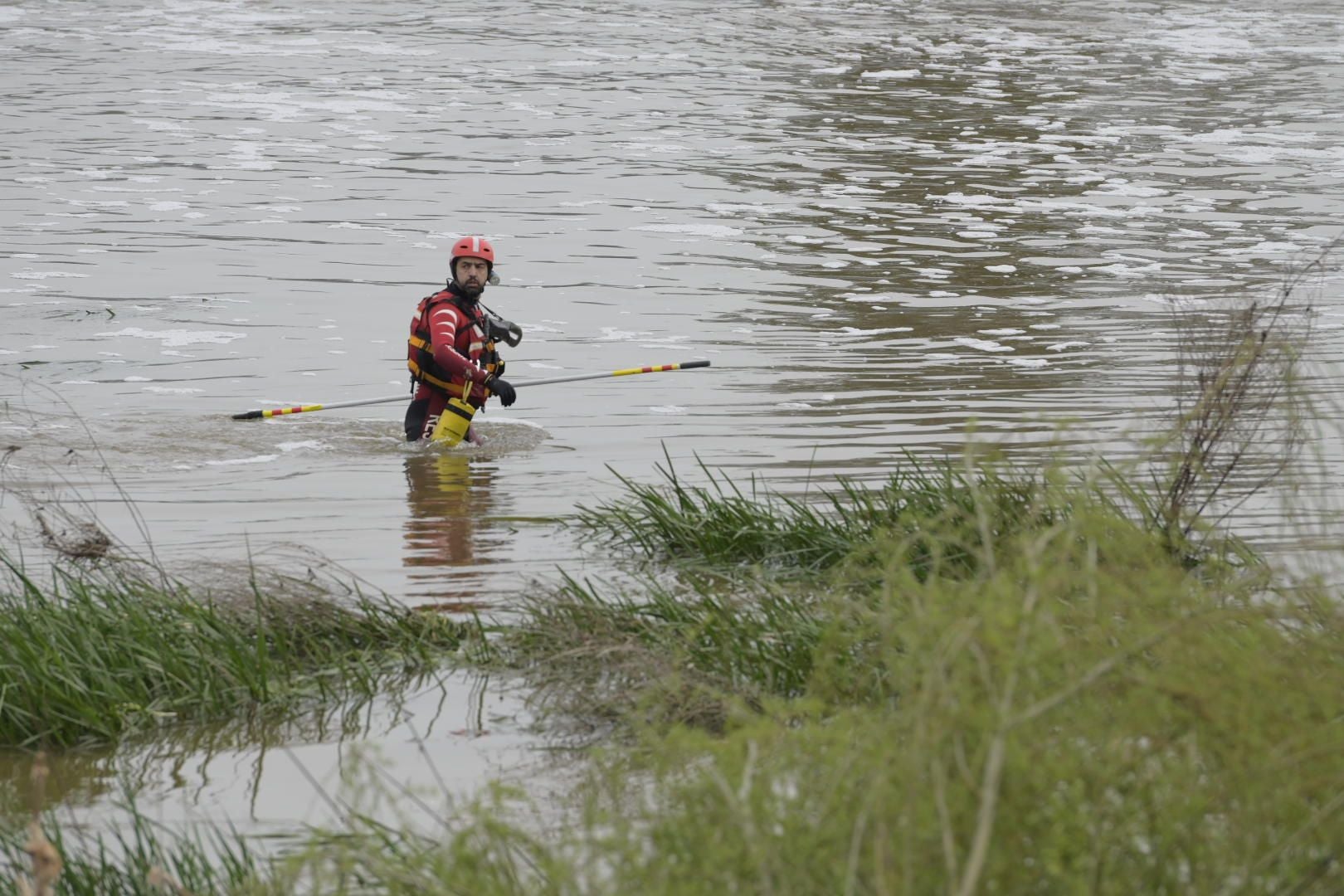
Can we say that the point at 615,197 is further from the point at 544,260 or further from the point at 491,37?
the point at 491,37

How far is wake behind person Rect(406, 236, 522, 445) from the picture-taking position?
422 inches

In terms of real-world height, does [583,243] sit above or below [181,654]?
below

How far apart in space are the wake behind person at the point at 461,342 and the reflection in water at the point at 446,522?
16.9 inches

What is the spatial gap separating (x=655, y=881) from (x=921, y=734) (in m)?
0.54

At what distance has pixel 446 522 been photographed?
28.7ft

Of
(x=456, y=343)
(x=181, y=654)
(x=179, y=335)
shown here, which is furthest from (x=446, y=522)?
(x=179, y=335)

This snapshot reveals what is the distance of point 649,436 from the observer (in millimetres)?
11070

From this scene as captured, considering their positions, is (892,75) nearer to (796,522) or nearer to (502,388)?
(502,388)

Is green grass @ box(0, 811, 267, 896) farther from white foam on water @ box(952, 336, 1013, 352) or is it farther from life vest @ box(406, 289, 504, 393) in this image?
white foam on water @ box(952, 336, 1013, 352)

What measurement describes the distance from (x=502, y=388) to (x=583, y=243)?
908 cm

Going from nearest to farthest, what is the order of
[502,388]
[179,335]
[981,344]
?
[502,388]
[981,344]
[179,335]

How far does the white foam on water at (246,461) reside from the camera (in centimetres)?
1058

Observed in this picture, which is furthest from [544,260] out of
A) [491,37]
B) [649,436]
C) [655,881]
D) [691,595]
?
[491,37]

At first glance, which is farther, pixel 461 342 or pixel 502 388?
pixel 461 342
